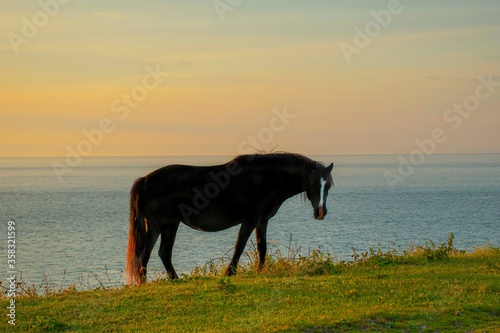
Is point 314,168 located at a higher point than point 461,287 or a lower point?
higher

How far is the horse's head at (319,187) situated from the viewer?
44.1 feet

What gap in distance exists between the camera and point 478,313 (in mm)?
9688

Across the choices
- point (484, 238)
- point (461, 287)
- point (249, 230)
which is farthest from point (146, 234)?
point (484, 238)

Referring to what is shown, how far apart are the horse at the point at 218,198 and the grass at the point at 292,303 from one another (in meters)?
0.91

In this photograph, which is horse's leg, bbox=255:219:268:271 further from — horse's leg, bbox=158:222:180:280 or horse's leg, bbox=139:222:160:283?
horse's leg, bbox=139:222:160:283

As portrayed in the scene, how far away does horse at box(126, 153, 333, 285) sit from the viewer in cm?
1358

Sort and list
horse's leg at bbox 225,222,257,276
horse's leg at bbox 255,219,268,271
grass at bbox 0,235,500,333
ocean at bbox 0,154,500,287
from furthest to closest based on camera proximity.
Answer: ocean at bbox 0,154,500,287
horse's leg at bbox 255,219,268,271
horse's leg at bbox 225,222,257,276
grass at bbox 0,235,500,333

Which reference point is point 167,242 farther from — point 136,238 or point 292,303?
point 292,303

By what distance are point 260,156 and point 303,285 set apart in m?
3.48

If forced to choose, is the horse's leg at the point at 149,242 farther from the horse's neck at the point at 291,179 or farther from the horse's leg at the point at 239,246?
the horse's neck at the point at 291,179

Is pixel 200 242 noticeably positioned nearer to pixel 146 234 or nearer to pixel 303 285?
pixel 146 234

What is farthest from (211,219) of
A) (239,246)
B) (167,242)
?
(167,242)

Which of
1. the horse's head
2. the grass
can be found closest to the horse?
the horse's head

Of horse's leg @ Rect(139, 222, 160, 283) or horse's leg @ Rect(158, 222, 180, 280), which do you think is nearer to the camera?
horse's leg @ Rect(158, 222, 180, 280)
